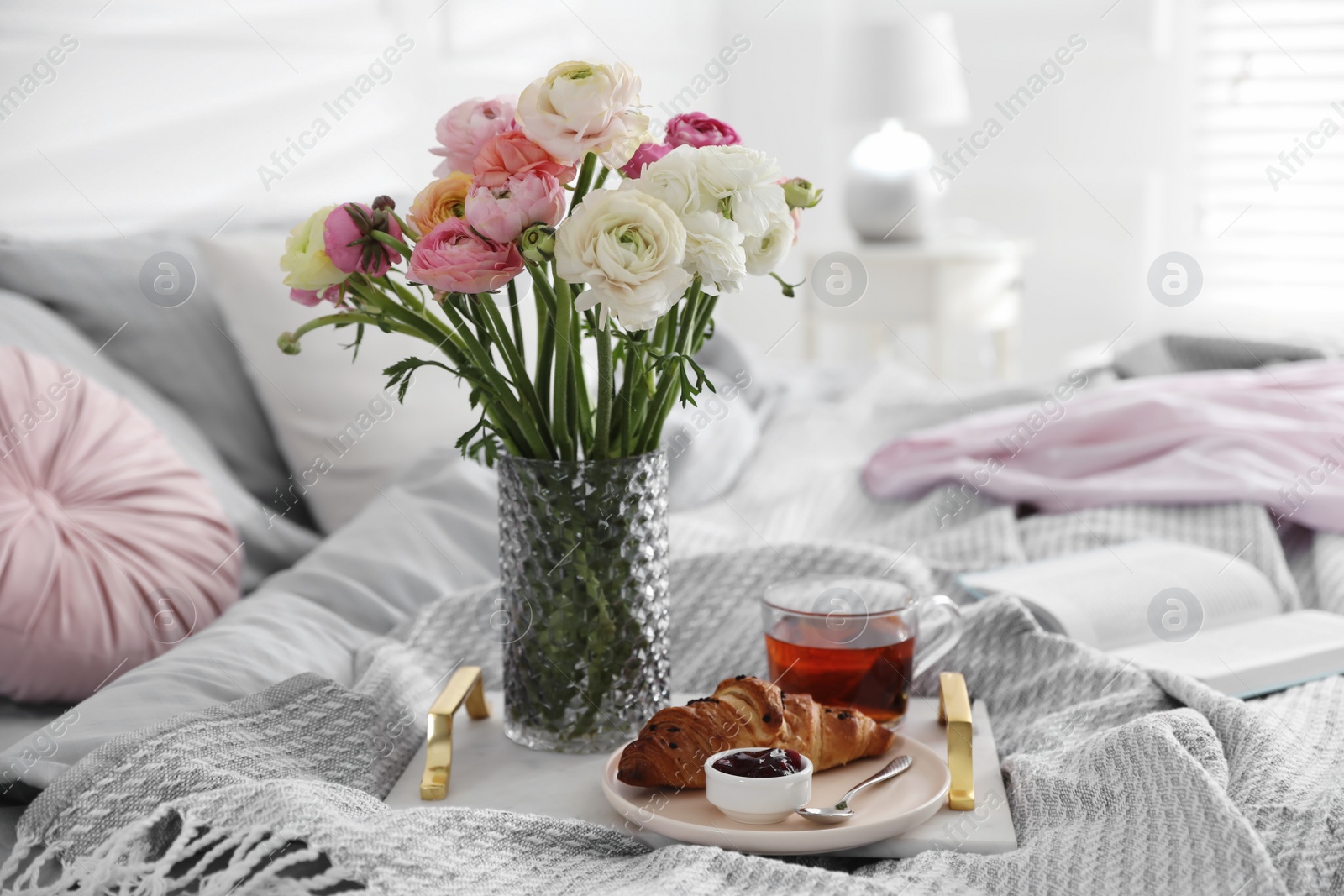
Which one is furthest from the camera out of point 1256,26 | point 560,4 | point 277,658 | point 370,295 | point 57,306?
point 1256,26

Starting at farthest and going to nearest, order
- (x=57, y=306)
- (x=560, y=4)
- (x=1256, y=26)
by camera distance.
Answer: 1. (x=1256, y=26)
2. (x=560, y=4)
3. (x=57, y=306)

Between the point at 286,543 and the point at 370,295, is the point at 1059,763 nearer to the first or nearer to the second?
the point at 370,295

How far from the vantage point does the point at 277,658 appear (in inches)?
36.0

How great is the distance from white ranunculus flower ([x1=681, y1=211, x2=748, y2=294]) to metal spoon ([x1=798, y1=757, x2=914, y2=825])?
0.29 m

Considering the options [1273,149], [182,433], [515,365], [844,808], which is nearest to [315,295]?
[515,365]

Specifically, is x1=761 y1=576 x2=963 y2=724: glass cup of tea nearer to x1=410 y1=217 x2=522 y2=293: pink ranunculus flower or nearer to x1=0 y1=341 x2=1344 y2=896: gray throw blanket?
x1=0 y1=341 x2=1344 y2=896: gray throw blanket

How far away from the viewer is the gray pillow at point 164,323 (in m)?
1.31

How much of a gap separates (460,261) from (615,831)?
0.33 metres

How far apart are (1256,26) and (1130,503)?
2.58 meters

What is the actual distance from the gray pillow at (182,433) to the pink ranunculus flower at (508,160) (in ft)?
2.19

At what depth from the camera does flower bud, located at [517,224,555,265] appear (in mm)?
656

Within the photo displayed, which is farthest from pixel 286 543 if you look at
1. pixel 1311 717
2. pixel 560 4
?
pixel 560 4

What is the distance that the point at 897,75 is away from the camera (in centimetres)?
312

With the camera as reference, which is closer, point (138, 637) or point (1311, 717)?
point (1311, 717)
